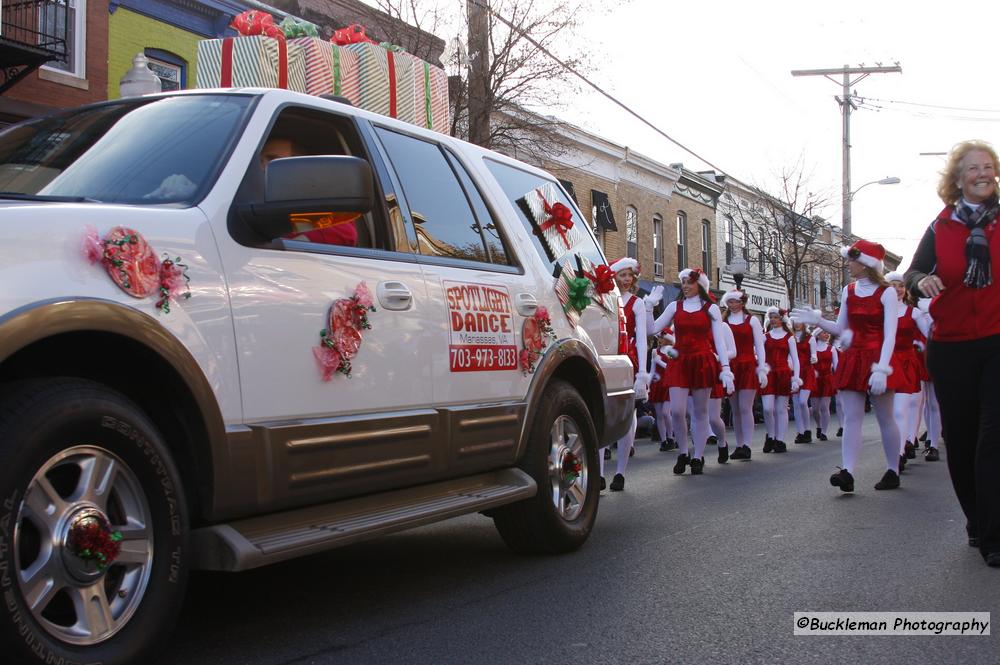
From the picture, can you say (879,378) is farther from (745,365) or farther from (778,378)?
(778,378)

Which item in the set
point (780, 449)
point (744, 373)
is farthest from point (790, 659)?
point (780, 449)

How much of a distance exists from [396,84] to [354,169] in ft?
7.13

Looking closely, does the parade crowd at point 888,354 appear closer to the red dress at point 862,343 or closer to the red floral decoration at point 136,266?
the red dress at point 862,343

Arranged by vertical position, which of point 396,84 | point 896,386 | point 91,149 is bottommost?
point 896,386

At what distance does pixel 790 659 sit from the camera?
3.86 m

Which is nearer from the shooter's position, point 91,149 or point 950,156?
point 91,149

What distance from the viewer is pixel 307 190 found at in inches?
148

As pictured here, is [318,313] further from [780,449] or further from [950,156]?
[780,449]

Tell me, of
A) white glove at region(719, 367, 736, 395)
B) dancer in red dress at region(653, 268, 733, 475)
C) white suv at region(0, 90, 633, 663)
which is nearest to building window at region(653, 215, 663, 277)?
dancer in red dress at region(653, 268, 733, 475)

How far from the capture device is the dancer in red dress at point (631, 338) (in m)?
9.62

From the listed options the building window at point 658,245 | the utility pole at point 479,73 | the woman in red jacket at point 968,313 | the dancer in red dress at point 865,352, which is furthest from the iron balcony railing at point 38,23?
the building window at point 658,245

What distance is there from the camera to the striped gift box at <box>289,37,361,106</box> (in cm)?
558

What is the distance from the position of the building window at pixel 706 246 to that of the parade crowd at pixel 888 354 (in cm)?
2424

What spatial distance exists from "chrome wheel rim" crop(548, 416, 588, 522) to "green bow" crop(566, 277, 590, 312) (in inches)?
25.0
